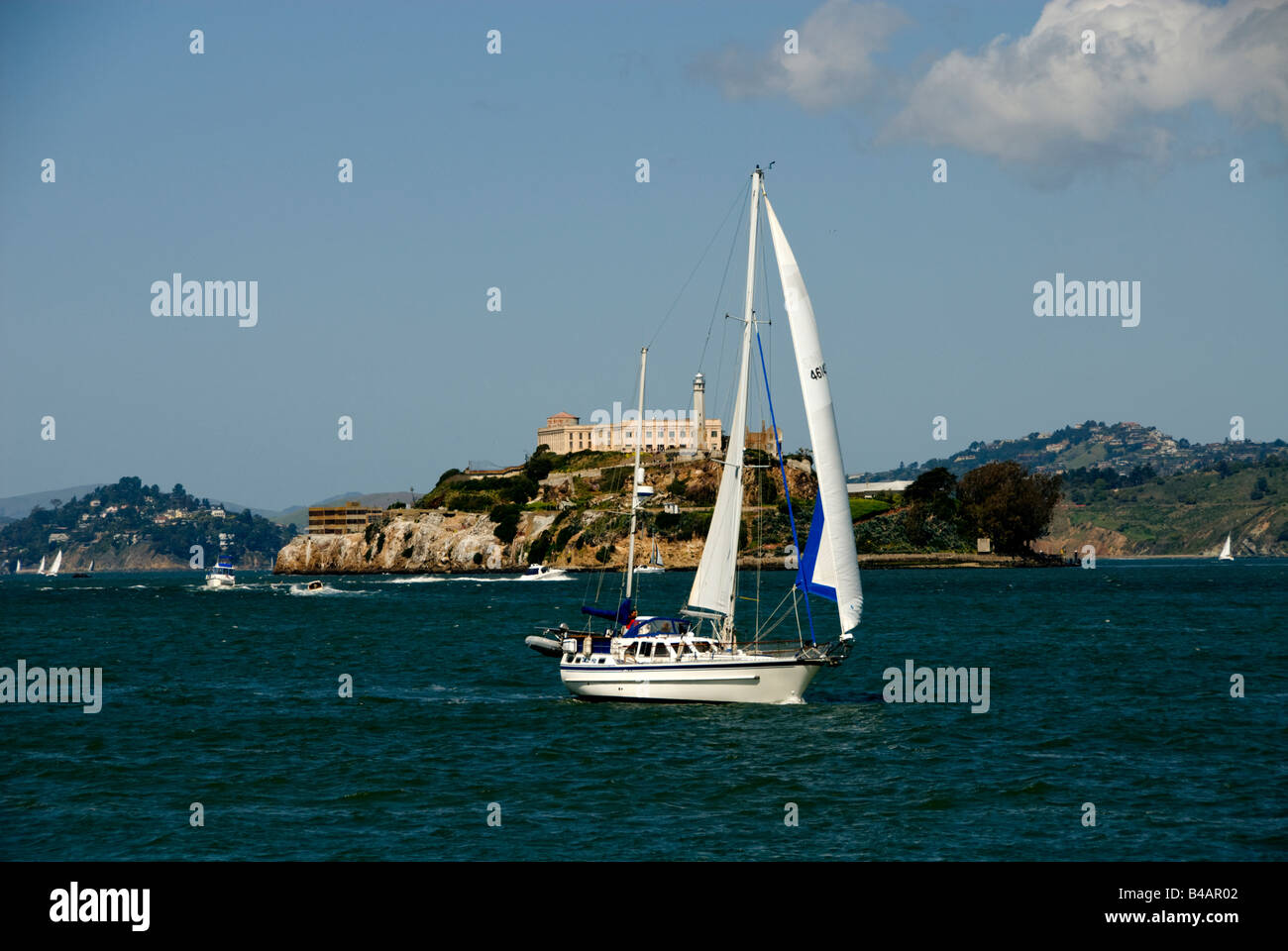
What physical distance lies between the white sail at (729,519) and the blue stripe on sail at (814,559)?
2096 millimetres

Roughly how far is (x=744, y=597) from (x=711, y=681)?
4.12 m

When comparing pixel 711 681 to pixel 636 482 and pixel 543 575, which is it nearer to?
pixel 636 482

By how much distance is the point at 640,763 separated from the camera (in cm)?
3016

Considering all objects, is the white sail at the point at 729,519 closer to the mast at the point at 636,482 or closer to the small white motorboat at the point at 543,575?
the mast at the point at 636,482

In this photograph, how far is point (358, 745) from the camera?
3325cm

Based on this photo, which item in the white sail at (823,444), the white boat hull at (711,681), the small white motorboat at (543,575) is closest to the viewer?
the white sail at (823,444)

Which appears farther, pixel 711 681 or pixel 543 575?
pixel 543 575

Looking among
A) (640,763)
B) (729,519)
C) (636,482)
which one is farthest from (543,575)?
(640,763)

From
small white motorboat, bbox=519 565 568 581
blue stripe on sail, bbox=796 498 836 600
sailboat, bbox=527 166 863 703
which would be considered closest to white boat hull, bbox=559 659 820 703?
sailboat, bbox=527 166 863 703

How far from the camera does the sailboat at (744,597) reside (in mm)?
34625

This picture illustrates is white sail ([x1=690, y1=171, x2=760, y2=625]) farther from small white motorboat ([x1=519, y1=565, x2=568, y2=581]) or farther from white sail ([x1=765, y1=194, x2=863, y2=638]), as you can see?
small white motorboat ([x1=519, y1=565, x2=568, y2=581])

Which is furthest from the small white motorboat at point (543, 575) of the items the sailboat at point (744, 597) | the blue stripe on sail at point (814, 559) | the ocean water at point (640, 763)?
the blue stripe on sail at point (814, 559)

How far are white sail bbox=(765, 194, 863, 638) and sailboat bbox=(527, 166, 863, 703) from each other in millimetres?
27
